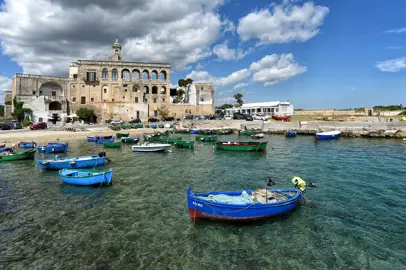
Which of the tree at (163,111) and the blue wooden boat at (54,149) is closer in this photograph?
the blue wooden boat at (54,149)

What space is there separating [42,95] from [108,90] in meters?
16.8

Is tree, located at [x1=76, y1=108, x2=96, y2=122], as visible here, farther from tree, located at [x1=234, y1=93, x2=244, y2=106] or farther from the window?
tree, located at [x1=234, y1=93, x2=244, y2=106]

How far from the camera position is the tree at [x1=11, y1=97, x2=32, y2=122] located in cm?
5653

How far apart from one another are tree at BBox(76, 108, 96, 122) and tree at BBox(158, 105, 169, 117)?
18.5 metres

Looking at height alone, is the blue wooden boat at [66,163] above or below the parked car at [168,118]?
below

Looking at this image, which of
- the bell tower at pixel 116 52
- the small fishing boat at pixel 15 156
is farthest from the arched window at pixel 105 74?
the small fishing boat at pixel 15 156

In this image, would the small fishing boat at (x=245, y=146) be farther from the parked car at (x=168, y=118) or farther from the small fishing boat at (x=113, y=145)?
the parked car at (x=168, y=118)

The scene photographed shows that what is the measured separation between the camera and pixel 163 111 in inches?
2886

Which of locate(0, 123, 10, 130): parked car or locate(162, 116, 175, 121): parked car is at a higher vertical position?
locate(162, 116, 175, 121): parked car

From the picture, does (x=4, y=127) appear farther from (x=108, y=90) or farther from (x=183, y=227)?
(x=183, y=227)

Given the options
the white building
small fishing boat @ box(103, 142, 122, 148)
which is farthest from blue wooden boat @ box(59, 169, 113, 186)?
the white building

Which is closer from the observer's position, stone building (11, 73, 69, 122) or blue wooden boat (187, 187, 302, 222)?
blue wooden boat (187, 187, 302, 222)

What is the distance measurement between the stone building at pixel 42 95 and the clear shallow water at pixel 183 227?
4682 centimetres

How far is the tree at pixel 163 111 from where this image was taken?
73188 millimetres
